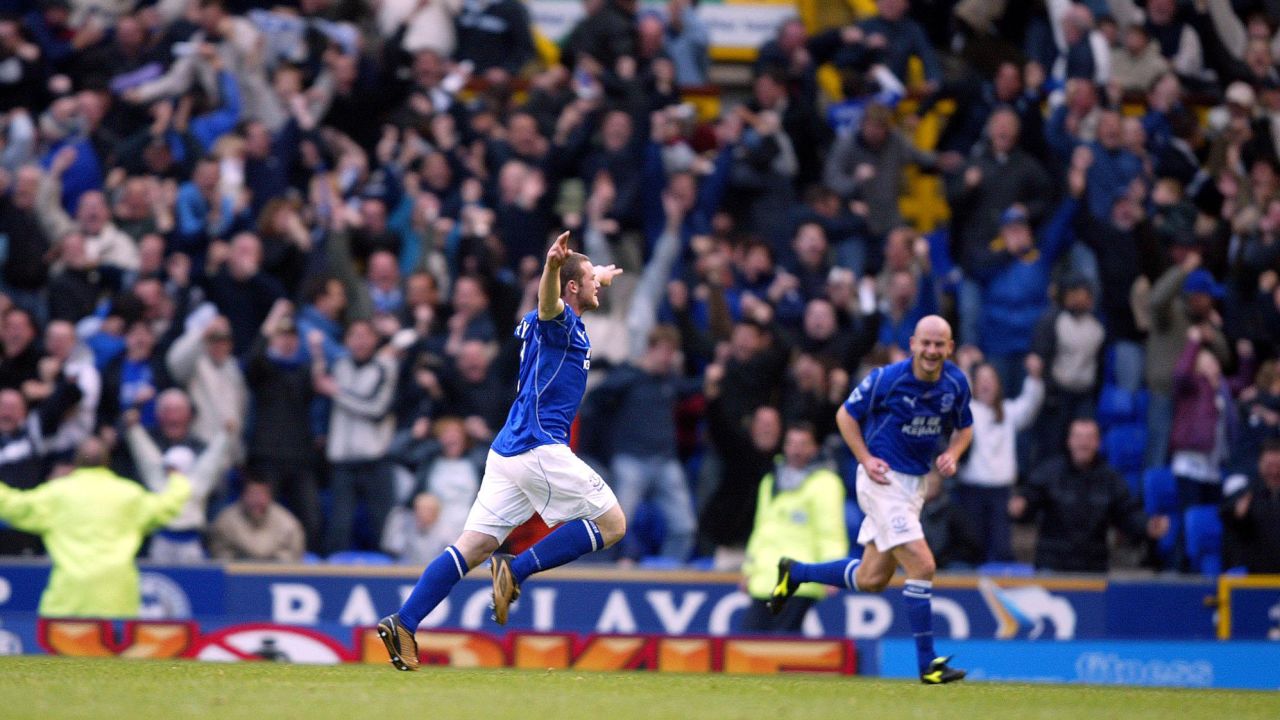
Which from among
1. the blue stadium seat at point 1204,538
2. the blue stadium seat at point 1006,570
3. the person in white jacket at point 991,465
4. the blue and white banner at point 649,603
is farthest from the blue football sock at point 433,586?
the blue stadium seat at point 1204,538

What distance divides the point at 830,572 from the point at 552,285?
9.66 feet

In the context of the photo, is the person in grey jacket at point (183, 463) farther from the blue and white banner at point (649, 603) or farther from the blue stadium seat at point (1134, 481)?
the blue stadium seat at point (1134, 481)

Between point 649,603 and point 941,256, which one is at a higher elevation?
point 941,256

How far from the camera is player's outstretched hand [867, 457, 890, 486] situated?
1101cm

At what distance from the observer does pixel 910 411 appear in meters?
11.1

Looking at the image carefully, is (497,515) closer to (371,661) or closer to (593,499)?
(593,499)

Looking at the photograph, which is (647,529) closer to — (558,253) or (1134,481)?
(1134,481)

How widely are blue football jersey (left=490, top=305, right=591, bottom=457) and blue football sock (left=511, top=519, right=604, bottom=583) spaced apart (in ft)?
1.56

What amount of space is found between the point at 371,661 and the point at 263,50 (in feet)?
23.7

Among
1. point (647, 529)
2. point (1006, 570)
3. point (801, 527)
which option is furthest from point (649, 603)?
point (1006, 570)

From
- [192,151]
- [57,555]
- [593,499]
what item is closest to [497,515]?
[593,499]

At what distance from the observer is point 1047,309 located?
1636 cm

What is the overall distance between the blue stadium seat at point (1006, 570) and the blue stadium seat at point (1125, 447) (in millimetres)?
1402

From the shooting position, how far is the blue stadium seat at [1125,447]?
16.1 meters
